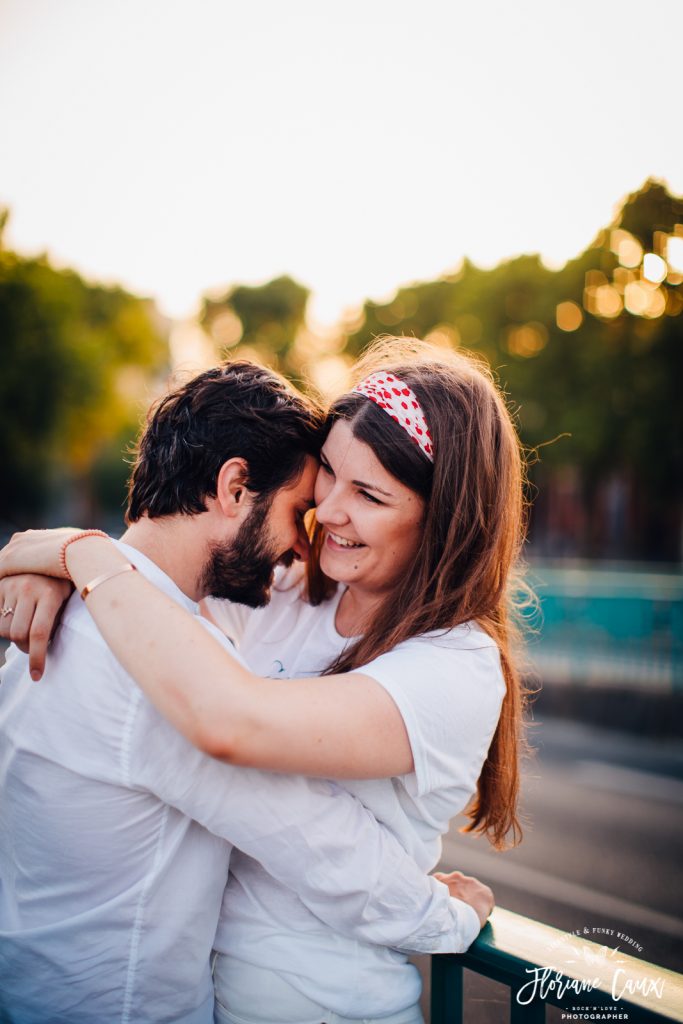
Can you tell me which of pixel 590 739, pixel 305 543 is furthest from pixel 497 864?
pixel 305 543

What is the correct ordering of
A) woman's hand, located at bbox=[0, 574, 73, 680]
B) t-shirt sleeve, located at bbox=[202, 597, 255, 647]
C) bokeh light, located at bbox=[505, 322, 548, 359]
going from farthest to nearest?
bokeh light, located at bbox=[505, 322, 548, 359] < t-shirt sleeve, located at bbox=[202, 597, 255, 647] < woman's hand, located at bbox=[0, 574, 73, 680]

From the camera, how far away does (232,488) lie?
2031mm

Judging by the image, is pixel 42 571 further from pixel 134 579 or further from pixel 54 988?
pixel 54 988

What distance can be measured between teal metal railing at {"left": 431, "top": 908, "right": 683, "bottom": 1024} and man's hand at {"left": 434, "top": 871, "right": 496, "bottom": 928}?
3cm

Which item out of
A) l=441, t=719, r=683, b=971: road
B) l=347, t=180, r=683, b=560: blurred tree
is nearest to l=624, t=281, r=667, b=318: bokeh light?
l=347, t=180, r=683, b=560: blurred tree

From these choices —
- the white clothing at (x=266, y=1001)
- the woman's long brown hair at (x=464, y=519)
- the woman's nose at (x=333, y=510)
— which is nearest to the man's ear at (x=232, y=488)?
the woman's nose at (x=333, y=510)

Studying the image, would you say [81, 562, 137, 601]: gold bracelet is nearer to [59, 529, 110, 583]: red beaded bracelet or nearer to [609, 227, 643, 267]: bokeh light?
[59, 529, 110, 583]: red beaded bracelet

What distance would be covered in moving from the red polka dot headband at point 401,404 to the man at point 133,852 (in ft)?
2.61

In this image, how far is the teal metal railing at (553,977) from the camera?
1.36 m

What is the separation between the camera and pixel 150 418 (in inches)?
88.2

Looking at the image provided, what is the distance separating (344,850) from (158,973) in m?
0.48

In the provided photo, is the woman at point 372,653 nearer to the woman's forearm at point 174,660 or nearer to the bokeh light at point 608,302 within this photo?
the woman's forearm at point 174,660

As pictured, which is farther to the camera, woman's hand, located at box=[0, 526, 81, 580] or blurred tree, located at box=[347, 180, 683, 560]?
blurred tree, located at box=[347, 180, 683, 560]

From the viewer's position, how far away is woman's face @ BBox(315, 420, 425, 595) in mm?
2195
